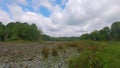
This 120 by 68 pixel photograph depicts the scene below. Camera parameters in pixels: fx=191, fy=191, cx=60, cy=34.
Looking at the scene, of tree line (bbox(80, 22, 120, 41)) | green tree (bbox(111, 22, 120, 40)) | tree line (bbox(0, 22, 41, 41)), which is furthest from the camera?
tree line (bbox(80, 22, 120, 41))

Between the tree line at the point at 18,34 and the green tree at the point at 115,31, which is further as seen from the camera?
the green tree at the point at 115,31

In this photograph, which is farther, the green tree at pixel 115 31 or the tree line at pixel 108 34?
the tree line at pixel 108 34

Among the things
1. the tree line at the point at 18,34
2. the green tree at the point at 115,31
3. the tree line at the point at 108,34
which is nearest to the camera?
the tree line at the point at 18,34

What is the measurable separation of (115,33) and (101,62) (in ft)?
246

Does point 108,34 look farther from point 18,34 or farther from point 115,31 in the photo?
point 18,34

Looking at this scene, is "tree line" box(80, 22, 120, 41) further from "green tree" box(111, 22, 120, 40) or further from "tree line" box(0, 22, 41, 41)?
"tree line" box(0, 22, 41, 41)

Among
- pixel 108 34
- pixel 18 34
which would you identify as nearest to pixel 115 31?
pixel 108 34

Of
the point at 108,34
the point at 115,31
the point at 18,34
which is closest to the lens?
the point at 18,34

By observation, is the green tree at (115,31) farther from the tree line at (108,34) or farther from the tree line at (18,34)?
the tree line at (18,34)

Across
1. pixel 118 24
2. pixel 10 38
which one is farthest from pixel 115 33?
pixel 10 38

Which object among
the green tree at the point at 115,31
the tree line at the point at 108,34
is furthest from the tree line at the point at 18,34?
the green tree at the point at 115,31

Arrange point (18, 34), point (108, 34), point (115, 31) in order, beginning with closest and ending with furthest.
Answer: point (18, 34) < point (115, 31) < point (108, 34)

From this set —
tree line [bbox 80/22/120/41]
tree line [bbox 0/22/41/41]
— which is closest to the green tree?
tree line [bbox 80/22/120/41]

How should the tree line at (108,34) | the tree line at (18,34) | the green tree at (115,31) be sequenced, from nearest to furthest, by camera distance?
the tree line at (18,34), the green tree at (115,31), the tree line at (108,34)
